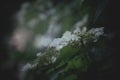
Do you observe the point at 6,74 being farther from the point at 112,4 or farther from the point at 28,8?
the point at 112,4

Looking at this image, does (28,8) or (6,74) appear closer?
(28,8)

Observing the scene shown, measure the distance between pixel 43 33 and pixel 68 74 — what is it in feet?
5.29

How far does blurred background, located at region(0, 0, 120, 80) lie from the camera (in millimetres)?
1218

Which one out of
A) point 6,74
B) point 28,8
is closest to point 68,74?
point 28,8

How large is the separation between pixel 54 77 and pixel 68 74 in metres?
0.06

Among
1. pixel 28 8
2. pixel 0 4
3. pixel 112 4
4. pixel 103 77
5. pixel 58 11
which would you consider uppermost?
pixel 0 4

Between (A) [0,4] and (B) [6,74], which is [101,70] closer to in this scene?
Answer: (B) [6,74]

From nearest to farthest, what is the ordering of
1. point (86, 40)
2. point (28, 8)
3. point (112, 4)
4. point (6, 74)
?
point (86, 40)
point (112, 4)
point (28, 8)
point (6, 74)

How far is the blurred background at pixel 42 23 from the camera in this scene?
1.22 meters

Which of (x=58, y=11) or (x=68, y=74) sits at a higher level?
(x=58, y=11)

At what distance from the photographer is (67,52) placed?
1.06 meters

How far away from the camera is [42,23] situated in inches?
105

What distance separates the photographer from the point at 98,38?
3.51ft

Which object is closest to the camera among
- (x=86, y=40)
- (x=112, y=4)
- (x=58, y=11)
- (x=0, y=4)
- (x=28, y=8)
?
(x=86, y=40)
